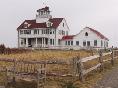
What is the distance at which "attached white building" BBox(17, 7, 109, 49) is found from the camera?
245 ft

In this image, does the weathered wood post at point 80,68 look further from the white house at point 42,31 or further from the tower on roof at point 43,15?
the tower on roof at point 43,15

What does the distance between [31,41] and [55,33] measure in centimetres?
656

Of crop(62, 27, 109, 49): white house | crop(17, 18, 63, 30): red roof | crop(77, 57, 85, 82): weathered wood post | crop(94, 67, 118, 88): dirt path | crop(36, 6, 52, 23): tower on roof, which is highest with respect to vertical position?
crop(36, 6, 52, 23): tower on roof

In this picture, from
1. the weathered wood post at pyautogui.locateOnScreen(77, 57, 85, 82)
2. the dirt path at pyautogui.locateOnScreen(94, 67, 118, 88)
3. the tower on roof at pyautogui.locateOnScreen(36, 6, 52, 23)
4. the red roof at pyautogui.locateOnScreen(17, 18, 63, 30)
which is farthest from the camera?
the tower on roof at pyautogui.locateOnScreen(36, 6, 52, 23)

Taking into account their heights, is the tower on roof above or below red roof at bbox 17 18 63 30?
above

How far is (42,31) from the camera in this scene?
78.1 metres

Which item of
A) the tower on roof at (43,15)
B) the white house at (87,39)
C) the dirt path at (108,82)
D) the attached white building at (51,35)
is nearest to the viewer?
the dirt path at (108,82)

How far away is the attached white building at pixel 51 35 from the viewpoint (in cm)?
7475

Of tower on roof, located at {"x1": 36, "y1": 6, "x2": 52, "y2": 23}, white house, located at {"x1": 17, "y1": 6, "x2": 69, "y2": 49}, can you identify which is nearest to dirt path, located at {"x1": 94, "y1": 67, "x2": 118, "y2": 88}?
white house, located at {"x1": 17, "y1": 6, "x2": 69, "y2": 49}

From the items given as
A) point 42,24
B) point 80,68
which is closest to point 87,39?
point 42,24

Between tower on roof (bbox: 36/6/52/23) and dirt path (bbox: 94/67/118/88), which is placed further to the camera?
tower on roof (bbox: 36/6/52/23)

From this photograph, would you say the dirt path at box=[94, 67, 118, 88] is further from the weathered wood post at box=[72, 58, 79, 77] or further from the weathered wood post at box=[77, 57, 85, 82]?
the weathered wood post at box=[72, 58, 79, 77]

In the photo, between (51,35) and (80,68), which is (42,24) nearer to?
(51,35)

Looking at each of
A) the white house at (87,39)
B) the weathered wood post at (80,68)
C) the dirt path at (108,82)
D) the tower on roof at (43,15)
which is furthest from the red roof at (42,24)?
the weathered wood post at (80,68)
